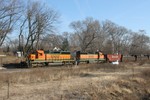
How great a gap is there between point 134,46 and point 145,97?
161 m

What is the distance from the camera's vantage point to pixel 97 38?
130m

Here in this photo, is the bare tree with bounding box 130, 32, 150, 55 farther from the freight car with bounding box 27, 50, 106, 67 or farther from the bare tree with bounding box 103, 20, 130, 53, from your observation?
the freight car with bounding box 27, 50, 106, 67

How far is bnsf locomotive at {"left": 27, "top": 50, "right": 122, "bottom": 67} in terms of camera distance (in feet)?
140

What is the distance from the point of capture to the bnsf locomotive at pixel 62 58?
4274 centimetres

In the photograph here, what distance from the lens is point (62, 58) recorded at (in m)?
47.9

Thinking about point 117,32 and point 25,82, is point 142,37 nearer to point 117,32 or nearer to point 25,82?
point 117,32

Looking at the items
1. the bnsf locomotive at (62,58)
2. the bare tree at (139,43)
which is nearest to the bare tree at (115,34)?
the bare tree at (139,43)

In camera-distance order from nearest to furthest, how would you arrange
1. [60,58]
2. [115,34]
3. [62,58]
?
[60,58] < [62,58] < [115,34]

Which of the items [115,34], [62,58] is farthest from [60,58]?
[115,34]

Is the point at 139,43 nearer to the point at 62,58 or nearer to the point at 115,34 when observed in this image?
the point at 115,34

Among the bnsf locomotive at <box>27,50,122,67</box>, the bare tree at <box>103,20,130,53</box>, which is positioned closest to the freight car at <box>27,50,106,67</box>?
the bnsf locomotive at <box>27,50,122,67</box>

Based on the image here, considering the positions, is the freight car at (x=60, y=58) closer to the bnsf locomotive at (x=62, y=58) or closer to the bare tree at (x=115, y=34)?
the bnsf locomotive at (x=62, y=58)

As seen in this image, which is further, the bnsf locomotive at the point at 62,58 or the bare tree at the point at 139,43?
the bare tree at the point at 139,43

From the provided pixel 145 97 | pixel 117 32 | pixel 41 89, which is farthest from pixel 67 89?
pixel 117 32
